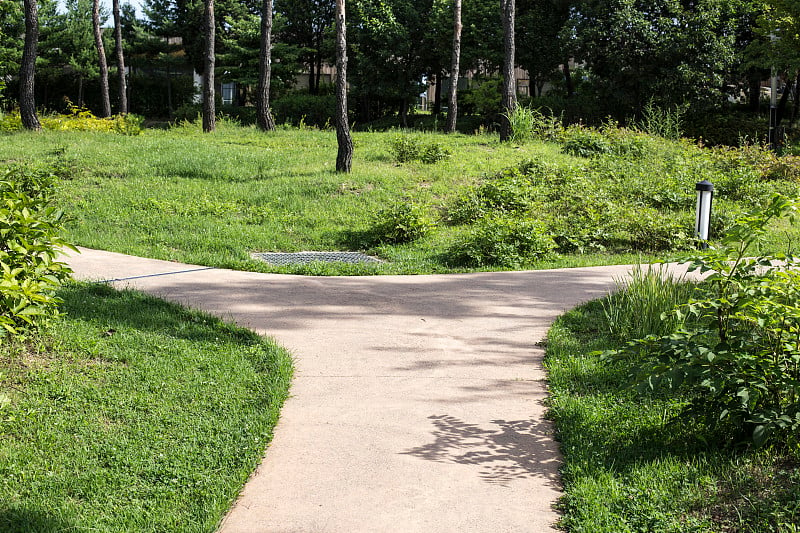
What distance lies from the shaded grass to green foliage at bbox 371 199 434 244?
635 centimetres

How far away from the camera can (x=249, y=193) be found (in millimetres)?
13523

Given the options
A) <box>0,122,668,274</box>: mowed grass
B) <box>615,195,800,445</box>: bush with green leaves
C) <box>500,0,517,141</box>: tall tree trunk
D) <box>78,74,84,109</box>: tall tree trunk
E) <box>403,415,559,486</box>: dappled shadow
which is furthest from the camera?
<box>78,74,84,109</box>: tall tree trunk

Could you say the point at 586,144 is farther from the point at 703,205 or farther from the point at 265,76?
the point at 265,76

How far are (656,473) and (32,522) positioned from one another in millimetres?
3062

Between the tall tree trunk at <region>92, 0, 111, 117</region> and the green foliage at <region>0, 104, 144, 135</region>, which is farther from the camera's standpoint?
the tall tree trunk at <region>92, 0, 111, 117</region>

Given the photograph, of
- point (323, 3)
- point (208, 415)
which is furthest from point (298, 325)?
point (323, 3)

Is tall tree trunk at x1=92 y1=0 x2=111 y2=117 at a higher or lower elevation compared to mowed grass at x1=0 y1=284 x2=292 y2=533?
higher

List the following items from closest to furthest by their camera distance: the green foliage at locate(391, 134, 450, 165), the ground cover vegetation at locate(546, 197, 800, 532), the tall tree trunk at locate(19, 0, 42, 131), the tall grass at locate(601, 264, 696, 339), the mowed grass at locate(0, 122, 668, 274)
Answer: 1. the ground cover vegetation at locate(546, 197, 800, 532)
2. the tall grass at locate(601, 264, 696, 339)
3. the mowed grass at locate(0, 122, 668, 274)
4. the green foliage at locate(391, 134, 450, 165)
5. the tall tree trunk at locate(19, 0, 42, 131)

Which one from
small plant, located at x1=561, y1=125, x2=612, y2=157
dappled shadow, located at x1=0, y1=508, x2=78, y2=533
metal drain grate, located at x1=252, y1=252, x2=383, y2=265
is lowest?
dappled shadow, located at x1=0, y1=508, x2=78, y2=533

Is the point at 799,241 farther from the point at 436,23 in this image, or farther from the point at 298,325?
the point at 436,23

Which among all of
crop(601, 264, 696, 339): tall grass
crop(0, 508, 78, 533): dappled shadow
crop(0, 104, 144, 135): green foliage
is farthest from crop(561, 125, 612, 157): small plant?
crop(0, 508, 78, 533): dappled shadow

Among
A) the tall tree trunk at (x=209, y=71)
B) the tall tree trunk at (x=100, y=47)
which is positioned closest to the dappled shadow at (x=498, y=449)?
the tall tree trunk at (x=209, y=71)

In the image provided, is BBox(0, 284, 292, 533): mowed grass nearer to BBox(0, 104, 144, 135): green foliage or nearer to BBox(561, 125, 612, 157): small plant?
BBox(561, 125, 612, 157): small plant

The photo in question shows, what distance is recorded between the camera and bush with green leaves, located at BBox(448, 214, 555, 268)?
397 inches
